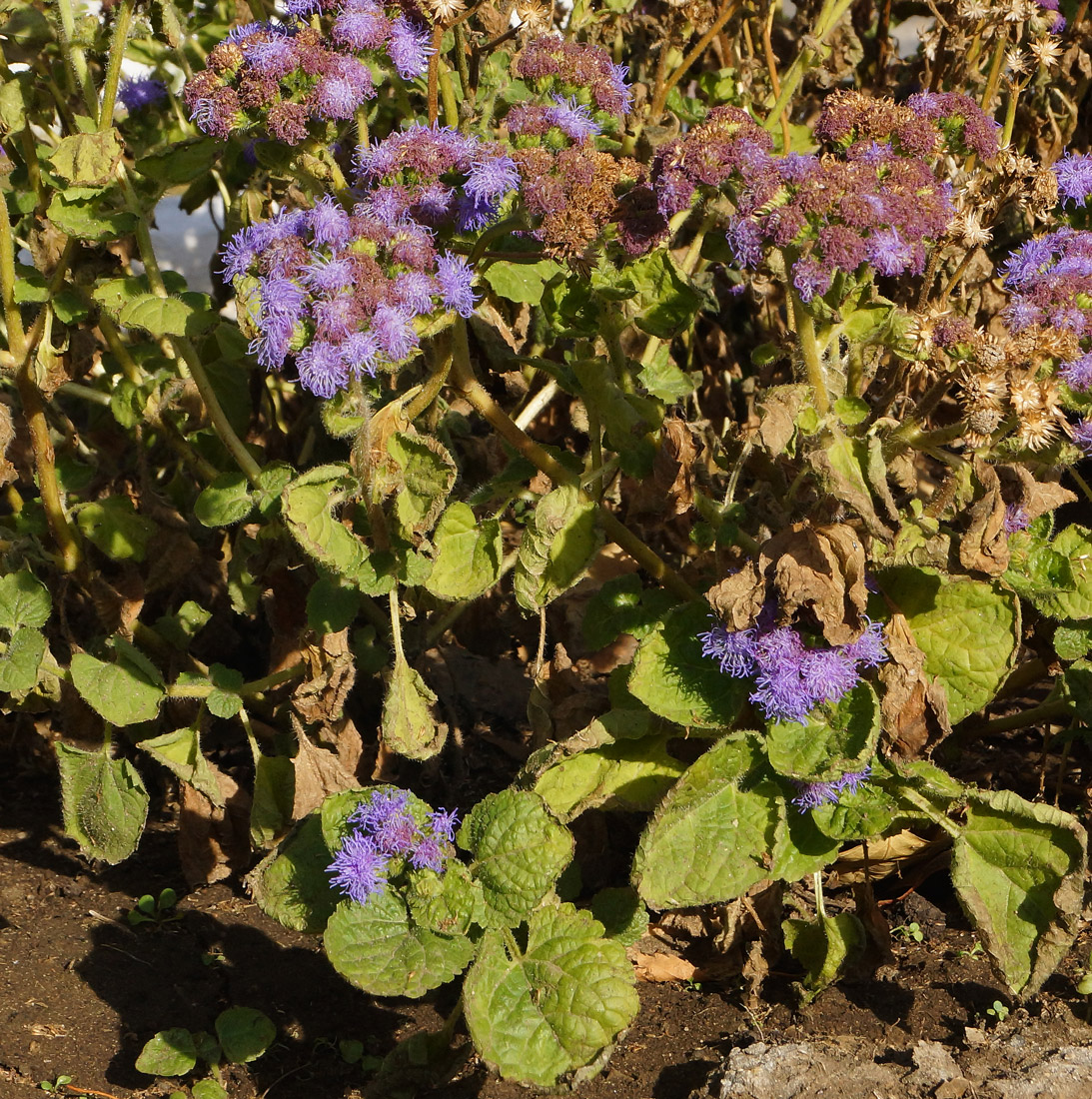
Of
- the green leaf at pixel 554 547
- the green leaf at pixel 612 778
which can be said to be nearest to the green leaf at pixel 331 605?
the green leaf at pixel 554 547

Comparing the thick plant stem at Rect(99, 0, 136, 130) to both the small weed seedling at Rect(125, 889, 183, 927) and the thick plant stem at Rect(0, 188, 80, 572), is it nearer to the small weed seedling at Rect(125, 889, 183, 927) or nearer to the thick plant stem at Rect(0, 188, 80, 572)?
the thick plant stem at Rect(0, 188, 80, 572)

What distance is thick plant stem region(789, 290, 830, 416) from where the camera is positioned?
8.30ft

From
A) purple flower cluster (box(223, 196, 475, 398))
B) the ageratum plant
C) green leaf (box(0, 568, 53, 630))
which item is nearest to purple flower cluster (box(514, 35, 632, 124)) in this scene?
the ageratum plant

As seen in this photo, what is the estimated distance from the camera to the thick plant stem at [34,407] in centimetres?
298

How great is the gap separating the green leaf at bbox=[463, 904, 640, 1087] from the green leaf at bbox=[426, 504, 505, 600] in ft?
2.44

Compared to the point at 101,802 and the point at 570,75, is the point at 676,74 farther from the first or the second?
the point at 101,802

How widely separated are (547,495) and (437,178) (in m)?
0.69

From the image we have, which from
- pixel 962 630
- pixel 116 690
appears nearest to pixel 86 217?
pixel 116 690


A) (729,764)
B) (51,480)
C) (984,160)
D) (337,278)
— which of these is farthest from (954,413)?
(51,480)

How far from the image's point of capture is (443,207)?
254 cm

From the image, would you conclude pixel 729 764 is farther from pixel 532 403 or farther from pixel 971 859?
pixel 532 403

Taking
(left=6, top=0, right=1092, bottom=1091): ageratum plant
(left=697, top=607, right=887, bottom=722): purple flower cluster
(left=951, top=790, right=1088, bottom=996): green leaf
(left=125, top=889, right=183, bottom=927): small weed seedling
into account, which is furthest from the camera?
(left=125, top=889, right=183, bottom=927): small weed seedling

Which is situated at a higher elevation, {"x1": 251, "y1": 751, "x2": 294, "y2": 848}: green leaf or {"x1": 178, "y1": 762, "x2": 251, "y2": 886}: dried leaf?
{"x1": 251, "y1": 751, "x2": 294, "y2": 848}: green leaf

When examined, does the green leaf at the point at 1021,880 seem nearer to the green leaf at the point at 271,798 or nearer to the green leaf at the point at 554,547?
the green leaf at the point at 554,547
